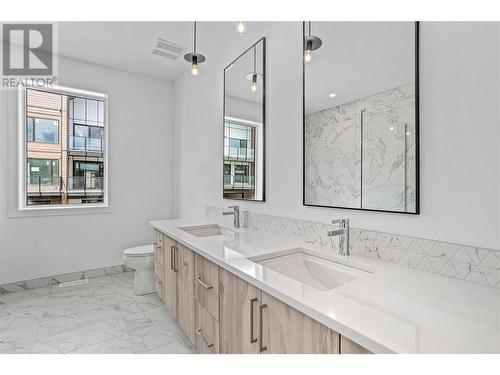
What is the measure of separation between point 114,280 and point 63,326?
39.8 inches

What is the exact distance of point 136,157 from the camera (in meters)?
3.46

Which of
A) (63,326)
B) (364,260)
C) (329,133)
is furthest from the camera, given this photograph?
(63,326)

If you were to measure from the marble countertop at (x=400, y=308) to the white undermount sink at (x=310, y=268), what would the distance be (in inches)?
3.5

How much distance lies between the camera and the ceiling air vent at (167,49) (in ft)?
8.83

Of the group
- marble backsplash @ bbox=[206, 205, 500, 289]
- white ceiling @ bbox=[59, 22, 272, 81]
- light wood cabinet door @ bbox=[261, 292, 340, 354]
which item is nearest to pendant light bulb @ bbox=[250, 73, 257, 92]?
white ceiling @ bbox=[59, 22, 272, 81]

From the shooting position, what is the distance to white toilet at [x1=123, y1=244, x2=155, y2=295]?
2.71 metres

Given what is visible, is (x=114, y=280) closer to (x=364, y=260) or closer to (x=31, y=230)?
(x=31, y=230)

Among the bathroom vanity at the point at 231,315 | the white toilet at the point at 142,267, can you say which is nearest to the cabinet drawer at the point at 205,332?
the bathroom vanity at the point at 231,315

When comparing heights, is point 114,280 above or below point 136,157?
below

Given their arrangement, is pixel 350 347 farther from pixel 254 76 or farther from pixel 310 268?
pixel 254 76

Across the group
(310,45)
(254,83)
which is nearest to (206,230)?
(254,83)

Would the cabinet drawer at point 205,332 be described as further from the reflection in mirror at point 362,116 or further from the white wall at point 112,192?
the white wall at point 112,192
